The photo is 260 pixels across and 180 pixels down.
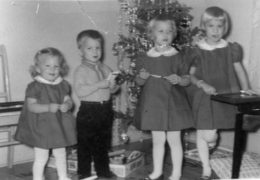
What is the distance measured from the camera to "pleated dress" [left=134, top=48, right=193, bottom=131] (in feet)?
9.34

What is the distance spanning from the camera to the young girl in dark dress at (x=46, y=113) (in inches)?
107

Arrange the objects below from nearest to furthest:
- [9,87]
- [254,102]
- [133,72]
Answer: [254,102]
[9,87]
[133,72]

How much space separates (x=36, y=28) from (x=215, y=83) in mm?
1559

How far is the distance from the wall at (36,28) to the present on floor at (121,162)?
51cm

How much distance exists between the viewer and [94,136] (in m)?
2.99

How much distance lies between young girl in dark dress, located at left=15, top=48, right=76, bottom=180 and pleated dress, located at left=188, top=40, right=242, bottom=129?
2.91ft

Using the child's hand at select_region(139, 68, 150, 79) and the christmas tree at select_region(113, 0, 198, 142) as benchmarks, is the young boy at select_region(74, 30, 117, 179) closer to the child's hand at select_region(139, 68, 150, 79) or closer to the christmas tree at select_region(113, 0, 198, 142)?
the child's hand at select_region(139, 68, 150, 79)

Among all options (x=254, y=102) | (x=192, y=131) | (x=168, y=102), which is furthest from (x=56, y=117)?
(x=192, y=131)

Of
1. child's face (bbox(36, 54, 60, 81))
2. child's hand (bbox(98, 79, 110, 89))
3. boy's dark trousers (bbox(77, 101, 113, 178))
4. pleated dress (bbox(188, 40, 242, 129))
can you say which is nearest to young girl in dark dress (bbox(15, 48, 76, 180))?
child's face (bbox(36, 54, 60, 81))

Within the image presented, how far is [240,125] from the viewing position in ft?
8.81

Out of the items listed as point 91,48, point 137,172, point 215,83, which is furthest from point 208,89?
point 137,172

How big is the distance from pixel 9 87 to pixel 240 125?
71.8 inches

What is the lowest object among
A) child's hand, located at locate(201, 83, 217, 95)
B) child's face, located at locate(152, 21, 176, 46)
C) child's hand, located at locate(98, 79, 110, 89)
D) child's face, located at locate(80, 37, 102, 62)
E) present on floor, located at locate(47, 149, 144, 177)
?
present on floor, located at locate(47, 149, 144, 177)

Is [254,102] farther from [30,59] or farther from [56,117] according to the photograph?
[30,59]
